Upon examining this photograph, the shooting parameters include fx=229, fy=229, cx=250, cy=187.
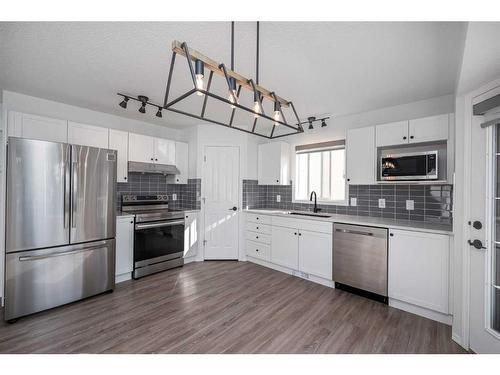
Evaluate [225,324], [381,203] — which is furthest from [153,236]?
[381,203]

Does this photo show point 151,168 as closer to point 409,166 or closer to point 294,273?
point 294,273

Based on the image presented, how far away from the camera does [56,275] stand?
2.38 metres

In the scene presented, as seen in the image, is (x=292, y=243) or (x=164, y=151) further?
(x=164, y=151)

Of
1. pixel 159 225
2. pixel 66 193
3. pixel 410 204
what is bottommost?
pixel 159 225

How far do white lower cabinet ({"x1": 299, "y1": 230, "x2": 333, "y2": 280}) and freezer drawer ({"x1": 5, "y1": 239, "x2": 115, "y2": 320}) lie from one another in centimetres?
247

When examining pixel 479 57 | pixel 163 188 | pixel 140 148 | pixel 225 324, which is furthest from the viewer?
pixel 163 188

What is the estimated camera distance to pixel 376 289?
2.58 metres

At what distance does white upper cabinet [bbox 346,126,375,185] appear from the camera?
2.92m

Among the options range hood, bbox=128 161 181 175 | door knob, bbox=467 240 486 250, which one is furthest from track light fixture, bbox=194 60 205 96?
range hood, bbox=128 161 181 175

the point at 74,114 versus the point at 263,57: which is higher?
the point at 263,57

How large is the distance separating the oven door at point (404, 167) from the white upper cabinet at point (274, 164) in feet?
5.37

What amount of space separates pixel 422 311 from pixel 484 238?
104 cm

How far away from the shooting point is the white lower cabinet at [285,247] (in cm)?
334
